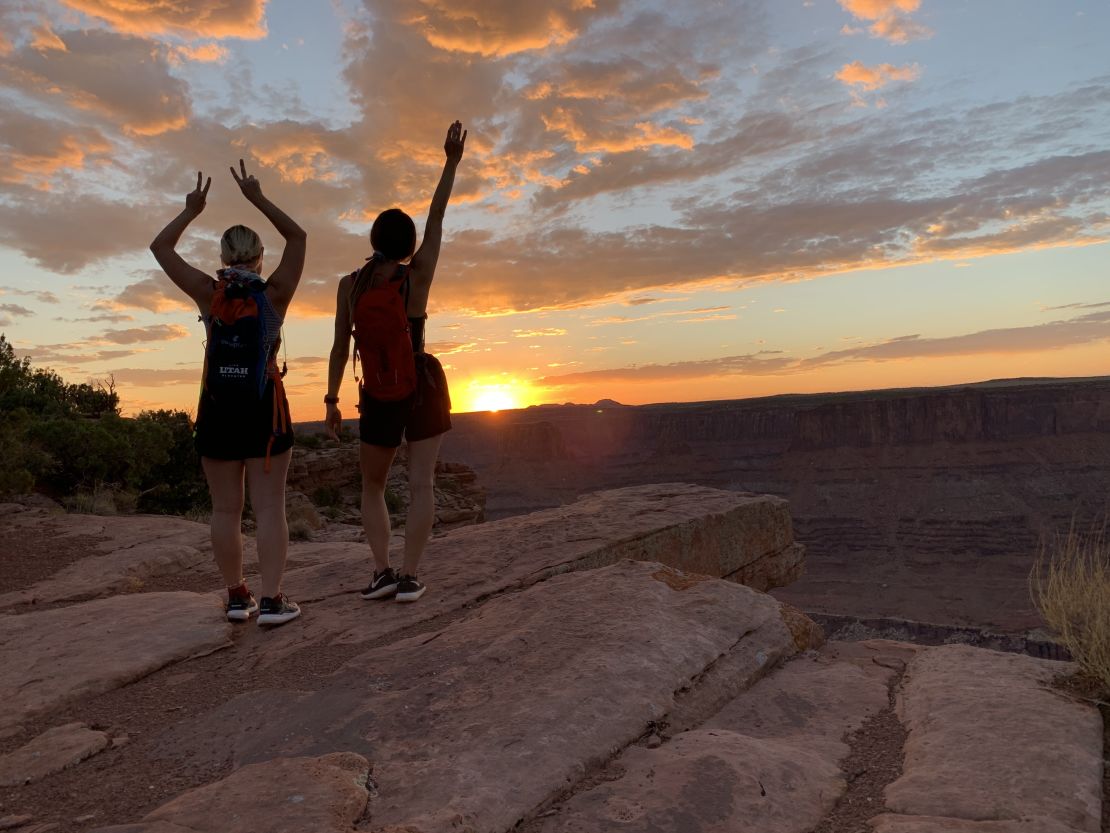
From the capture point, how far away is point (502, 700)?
2.77 m

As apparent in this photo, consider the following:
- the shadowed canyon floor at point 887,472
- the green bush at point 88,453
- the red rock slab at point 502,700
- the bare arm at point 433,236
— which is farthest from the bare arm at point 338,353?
the shadowed canyon floor at point 887,472

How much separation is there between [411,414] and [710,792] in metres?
2.40

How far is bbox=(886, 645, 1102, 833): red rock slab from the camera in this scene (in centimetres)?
215

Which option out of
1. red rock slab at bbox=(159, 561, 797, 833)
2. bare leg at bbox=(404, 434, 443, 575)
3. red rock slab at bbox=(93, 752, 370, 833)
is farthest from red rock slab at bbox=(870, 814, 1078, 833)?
bare leg at bbox=(404, 434, 443, 575)

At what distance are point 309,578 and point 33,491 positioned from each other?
25.3 ft

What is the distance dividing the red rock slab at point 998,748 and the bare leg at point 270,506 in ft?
9.55

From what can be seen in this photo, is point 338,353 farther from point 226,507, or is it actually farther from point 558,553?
point 558,553

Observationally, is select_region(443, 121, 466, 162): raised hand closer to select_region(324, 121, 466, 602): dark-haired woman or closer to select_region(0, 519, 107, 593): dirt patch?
select_region(324, 121, 466, 602): dark-haired woman

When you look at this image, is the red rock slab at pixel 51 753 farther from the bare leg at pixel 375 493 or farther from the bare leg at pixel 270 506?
the bare leg at pixel 375 493

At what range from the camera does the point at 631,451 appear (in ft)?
278

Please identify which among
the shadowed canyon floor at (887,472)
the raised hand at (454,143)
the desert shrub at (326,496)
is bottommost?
the shadowed canyon floor at (887,472)

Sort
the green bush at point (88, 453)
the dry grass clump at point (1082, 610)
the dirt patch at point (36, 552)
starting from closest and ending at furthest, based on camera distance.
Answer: the dry grass clump at point (1082, 610) → the dirt patch at point (36, 552) → the green bush at point (88, 453)

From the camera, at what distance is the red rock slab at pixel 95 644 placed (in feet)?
10.9

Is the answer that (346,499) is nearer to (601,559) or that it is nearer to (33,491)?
(33,491)
